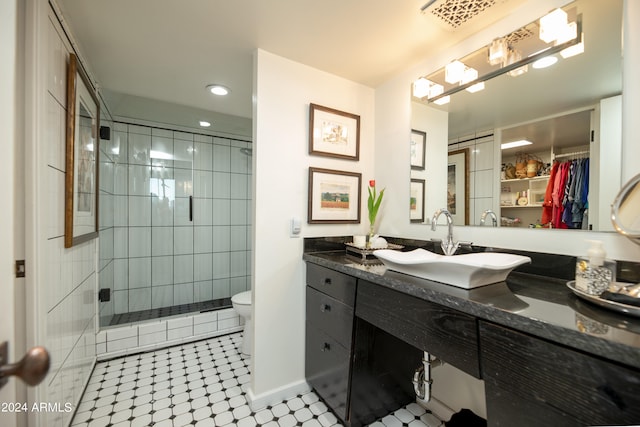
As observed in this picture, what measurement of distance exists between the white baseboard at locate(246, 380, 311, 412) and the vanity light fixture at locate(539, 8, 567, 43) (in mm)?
2193

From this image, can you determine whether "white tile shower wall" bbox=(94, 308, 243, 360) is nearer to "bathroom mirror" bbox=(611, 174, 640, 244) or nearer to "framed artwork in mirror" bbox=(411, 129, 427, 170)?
"framed artwork in mirror" bbox=(411, 129, 427, 170)

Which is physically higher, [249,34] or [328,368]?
[249,34]

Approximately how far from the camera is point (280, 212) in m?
1.59

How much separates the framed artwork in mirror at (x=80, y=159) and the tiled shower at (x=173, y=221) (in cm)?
59

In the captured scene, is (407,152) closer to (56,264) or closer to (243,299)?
(243,299)

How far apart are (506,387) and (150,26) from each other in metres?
2.08

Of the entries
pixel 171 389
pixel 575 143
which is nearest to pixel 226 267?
pixel 171 389

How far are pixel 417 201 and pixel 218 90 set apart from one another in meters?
1.68

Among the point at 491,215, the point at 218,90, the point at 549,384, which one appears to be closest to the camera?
the point at 549,384

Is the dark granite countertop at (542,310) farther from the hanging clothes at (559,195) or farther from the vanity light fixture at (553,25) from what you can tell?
the vanity light fixture at (553,25)

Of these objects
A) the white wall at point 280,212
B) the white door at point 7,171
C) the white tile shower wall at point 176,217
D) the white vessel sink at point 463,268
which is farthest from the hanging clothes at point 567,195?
the white tile shower wall at point 176,217

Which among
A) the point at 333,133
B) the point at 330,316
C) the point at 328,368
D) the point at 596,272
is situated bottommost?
the point at 328,368

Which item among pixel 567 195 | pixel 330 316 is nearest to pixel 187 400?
pixel 330 316

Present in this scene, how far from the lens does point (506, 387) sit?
2.35ft
